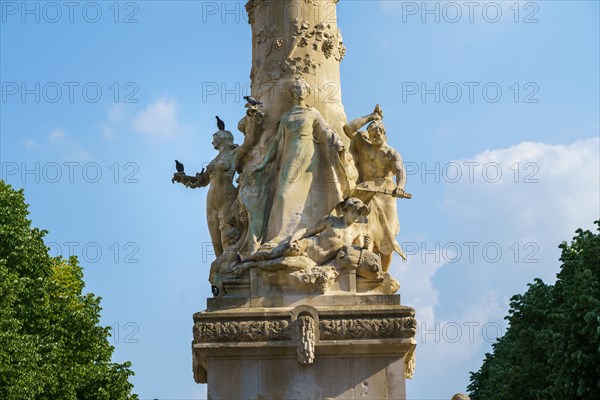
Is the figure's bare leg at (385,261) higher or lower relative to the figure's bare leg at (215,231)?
lower

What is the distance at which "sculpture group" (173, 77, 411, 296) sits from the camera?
1830 cm

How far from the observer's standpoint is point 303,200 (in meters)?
19.0

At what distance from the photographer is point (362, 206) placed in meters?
18.5

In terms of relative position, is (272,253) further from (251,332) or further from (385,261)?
(385,261)

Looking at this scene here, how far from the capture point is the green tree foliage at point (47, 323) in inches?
1171

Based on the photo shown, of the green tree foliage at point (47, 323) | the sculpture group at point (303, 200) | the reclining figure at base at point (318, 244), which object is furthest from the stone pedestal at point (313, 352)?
the green tree foliage at point (47, 323)

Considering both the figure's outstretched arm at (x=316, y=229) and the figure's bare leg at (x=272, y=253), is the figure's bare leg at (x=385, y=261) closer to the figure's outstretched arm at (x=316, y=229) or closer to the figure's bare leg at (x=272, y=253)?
the figure's outstretched arm at (x=316, y=229)

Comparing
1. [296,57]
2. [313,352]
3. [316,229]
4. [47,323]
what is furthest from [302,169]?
[47,323]

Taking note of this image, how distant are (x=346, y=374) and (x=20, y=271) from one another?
56.3 feet

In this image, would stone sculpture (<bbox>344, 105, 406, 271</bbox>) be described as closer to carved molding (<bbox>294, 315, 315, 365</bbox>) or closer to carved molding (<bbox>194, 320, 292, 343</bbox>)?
carved molding (<bbox>294, 315, 315, 365</bbox>)

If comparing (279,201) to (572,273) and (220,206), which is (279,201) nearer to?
(220,206)

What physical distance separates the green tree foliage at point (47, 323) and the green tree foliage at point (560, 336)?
11.1 metres

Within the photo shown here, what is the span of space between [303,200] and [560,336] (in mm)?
11078

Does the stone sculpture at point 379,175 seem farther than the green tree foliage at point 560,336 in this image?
No
